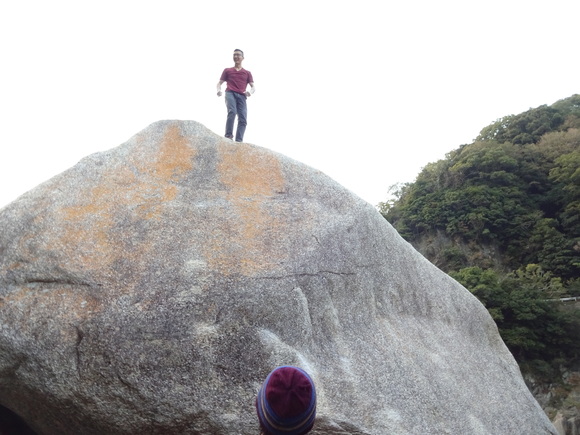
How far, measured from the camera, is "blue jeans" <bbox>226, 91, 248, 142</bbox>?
780cm

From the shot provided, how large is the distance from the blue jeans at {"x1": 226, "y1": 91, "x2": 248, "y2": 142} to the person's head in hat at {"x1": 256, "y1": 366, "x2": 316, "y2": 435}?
630 cm

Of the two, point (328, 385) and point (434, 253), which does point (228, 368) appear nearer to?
point (328, 385)

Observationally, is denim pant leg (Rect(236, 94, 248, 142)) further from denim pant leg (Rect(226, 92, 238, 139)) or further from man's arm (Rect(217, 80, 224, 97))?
man's arm (Rect(217, 80, 224, 97))

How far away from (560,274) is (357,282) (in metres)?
22.4

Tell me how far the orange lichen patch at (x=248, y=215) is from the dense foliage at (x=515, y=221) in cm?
1555

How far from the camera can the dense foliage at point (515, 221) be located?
1950cm

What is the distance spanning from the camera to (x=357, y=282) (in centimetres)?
563

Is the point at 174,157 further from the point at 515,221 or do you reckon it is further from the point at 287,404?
the point at 515,221

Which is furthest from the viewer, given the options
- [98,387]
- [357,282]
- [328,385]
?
[357,282]

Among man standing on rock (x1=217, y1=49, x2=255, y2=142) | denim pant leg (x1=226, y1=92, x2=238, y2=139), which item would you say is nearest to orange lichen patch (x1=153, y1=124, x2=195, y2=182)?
denim pant leg (x1=226, y1=92, x2=238, y2=139)

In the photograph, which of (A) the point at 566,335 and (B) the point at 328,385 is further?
(A) the point at 566,335

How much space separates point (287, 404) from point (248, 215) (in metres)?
3.74

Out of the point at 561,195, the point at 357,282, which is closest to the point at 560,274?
the point at 561,195

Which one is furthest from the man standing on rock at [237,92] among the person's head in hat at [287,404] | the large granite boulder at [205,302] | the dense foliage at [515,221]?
the dense foliage at [515,221]
